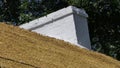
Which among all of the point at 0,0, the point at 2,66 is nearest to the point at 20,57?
the point at 2,66

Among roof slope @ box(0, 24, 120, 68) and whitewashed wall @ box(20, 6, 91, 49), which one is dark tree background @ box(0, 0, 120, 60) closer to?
whitewashed wall @ box(20, 6, 91, 49)

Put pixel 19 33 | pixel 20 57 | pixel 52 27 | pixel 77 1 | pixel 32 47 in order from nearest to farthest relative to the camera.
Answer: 1. pixel 20 57
2. pixel 32 47
3. pixel 19 33
4. pixel 52 27
5. pixel 77 1

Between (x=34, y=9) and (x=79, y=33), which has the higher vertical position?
(x=79, y=33)

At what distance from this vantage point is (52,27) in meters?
8.12

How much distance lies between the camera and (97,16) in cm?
1764

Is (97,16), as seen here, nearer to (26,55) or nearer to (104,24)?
(104,24)

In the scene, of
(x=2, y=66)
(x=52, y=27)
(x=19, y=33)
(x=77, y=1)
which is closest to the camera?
(x=2, y=66)

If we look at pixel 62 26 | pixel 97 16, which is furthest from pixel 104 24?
pixel 62 26

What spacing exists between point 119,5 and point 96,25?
1242 millimetres

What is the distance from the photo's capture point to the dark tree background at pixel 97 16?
17.4 metres

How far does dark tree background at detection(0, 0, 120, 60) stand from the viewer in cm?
1739

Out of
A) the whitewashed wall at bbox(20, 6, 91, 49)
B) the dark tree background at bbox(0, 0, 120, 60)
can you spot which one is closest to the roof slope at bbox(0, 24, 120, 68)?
the whitewashed wall at bbox(20, 6, 91, 49)

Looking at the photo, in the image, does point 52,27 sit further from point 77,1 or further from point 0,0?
point 0,0

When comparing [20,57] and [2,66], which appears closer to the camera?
[2,66]
